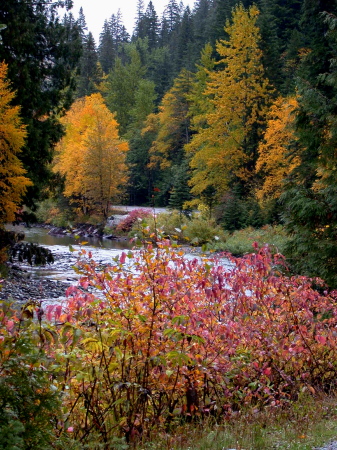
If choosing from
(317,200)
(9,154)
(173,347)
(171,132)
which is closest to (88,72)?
(171,132)

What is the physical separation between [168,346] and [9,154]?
11036 mm

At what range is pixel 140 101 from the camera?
183 feet

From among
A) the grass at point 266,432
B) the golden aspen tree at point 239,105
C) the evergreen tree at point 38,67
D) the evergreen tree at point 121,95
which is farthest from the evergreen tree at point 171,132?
the grass at point 266,432

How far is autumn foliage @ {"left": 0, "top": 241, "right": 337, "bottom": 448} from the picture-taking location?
13.3 feet

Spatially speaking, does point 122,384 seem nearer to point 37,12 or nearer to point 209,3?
point 37,12

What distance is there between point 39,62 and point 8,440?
16902 mm

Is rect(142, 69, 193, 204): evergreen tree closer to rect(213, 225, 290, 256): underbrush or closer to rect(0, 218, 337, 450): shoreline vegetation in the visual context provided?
rect(213, 225, 290, 256): underbrush

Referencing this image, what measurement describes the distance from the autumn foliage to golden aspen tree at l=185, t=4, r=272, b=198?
86.4 feet

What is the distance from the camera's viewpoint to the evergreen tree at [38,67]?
616 inches

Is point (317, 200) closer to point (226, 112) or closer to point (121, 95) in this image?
point (226, 112)

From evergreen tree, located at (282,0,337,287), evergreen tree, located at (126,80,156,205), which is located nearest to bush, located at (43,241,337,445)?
evergreen tree, located at (282,0,337,287)

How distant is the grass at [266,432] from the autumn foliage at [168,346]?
0.53 ft

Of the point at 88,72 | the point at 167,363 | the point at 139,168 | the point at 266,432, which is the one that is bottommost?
→ the point at 266,432

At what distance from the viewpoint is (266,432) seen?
4.15 m
